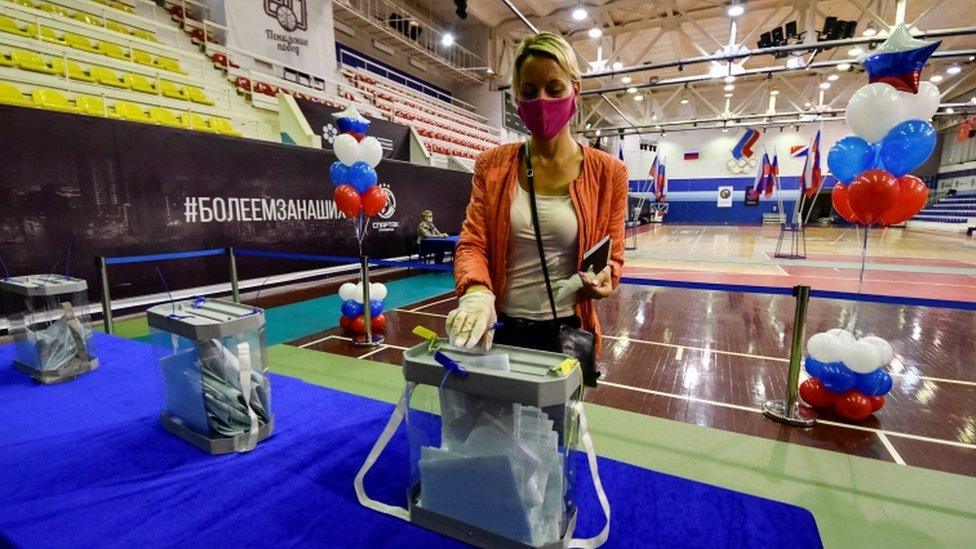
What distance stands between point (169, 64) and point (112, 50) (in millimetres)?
776

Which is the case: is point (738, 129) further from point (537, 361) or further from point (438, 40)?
point (537, 361)

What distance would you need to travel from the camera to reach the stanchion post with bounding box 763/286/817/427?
2.47m

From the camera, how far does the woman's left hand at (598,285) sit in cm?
117

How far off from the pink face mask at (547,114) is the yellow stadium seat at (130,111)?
695cm

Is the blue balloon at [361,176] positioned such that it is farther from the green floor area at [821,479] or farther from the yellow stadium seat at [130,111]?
the yellow stadium seat at [130,111]

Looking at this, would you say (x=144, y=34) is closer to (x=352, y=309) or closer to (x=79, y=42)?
(x=79, y=42)

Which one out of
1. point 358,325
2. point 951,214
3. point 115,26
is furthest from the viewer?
point 951,214

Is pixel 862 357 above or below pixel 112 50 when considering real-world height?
below

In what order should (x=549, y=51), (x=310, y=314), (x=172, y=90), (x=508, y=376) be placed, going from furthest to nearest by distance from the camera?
(x=172, y=90)
(x=310, y=314)
(x=549, y=51)
(x=508, y=376)

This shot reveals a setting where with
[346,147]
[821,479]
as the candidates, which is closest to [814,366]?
[821,479]

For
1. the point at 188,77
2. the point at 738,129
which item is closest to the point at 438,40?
the point at 188,77

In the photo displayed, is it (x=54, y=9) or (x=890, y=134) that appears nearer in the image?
(x=890, y=134)

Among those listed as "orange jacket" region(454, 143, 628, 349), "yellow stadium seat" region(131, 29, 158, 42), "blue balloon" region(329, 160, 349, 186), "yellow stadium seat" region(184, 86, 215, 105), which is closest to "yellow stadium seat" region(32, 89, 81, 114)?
"yellow stadium seat" region(184, 86, 215, 105)

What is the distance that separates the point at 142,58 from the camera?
7.06m
